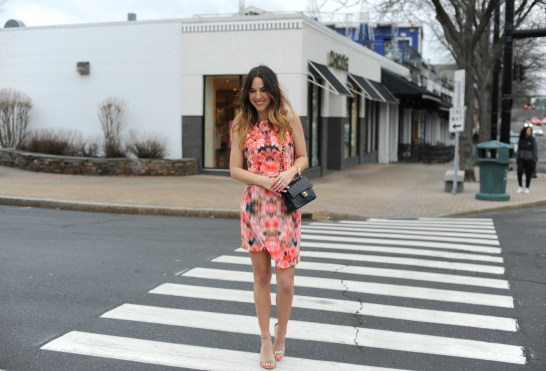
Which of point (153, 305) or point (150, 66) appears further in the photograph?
point (150, 66)

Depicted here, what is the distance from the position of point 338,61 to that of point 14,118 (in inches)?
465

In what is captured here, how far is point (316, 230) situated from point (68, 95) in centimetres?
1374

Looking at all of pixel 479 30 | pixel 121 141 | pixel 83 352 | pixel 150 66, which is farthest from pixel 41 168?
pixel 83 352

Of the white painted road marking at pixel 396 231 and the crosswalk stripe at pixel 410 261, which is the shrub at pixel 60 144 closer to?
the white painted road marking at pixel 396 231

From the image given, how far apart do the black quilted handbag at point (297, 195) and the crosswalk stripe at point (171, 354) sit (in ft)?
3.68

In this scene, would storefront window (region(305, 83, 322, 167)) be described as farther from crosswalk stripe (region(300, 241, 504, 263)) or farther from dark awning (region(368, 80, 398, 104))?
crosswalk stripe (region(300, 241, 504, 263))

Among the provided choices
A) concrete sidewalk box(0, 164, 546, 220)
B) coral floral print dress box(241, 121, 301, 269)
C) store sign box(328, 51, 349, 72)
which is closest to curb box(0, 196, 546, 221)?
concrete sidewalk box(0, 164, 546, 220)

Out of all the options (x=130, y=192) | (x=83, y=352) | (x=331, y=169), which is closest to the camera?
(x=83, y=352)

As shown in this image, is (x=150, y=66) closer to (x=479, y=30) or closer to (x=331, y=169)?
(x=331, y=169)

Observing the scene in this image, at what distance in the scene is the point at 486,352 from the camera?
4617 millimetres

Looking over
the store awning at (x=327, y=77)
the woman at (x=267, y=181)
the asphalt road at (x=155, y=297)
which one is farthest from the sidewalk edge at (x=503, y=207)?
the woman at (x=267, y=181)

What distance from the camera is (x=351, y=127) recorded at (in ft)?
86.5

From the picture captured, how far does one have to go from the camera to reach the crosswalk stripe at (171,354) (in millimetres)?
4281

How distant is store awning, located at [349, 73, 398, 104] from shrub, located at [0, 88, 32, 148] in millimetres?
12381
